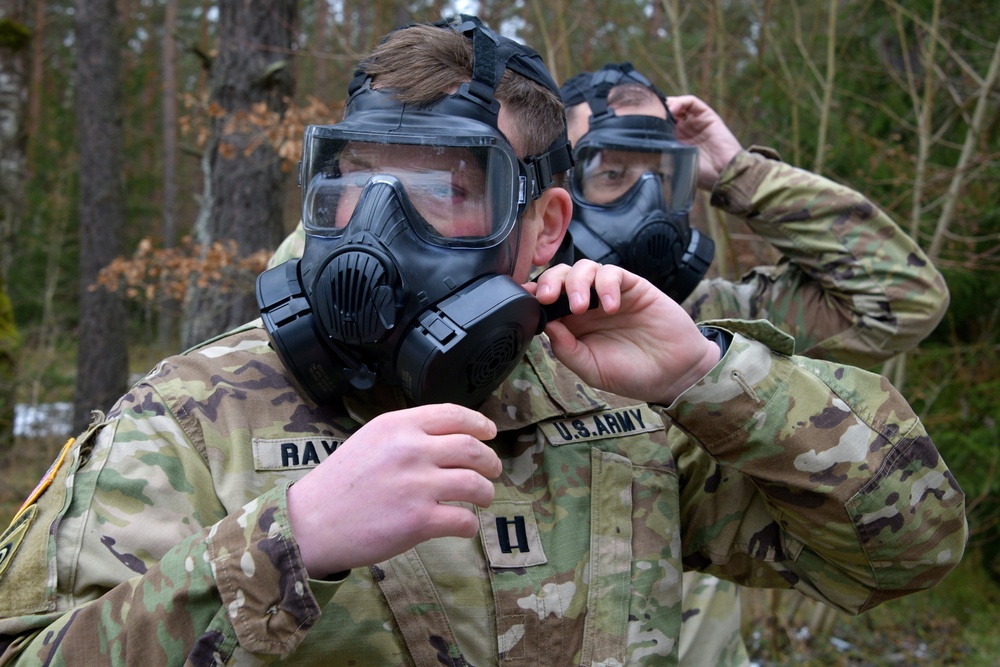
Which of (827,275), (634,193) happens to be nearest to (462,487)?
(634,193)

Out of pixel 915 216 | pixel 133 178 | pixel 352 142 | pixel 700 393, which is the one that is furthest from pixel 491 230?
pixel 133 178

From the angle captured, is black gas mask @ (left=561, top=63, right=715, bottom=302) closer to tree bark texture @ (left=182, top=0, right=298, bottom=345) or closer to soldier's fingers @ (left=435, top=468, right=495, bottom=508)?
soldier's fingers @ (left=435, top=468, right=495, bottom=508)

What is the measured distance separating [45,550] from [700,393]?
122 centimetres

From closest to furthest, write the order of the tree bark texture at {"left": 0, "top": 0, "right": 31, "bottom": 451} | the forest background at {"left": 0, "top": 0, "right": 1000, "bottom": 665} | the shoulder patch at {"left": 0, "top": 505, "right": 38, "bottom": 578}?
the shoulder patch at {"left": 0, "top": 505, "right": 38, "bottom": 578}, the forest background at {"left": 0, "top": 0, "right": 1000, "bottom": 665}, the tree bark texture at {"left": 0, "top": 0, "right": 31, "bottom": 451}

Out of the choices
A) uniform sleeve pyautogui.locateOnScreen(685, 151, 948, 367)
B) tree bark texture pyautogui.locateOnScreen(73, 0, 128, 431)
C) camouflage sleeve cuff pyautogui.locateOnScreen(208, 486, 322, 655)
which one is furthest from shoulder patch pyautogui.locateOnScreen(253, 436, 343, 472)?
tree bark texture pyautogui.locateOnScreen(73, 0, 128, 431)

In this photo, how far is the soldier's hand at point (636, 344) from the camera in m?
1.76

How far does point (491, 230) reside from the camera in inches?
70.1

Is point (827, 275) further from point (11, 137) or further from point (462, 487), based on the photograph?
point (11, 137)

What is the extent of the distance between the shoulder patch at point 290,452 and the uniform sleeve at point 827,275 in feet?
6.50

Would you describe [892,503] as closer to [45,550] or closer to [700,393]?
[700,393]

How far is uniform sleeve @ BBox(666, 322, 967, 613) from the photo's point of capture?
1727 millimetres

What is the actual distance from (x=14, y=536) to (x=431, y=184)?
0.99 meters

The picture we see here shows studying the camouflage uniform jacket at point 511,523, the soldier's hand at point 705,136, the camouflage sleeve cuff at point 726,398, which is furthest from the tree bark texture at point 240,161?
the camouflage sleeve cuff at point 726,398

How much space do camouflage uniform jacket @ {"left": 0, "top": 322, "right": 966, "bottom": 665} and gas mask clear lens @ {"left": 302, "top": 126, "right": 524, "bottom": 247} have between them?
37 centimetres
